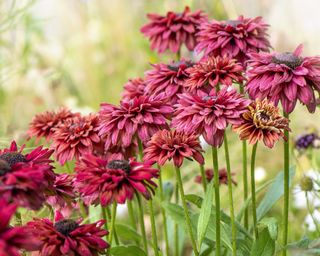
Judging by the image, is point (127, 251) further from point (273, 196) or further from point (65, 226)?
point (273, 196)

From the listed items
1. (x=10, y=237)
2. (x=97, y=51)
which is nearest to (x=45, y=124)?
(x=10, y=237)

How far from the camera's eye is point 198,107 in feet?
3.22

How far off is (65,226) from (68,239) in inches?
1.5

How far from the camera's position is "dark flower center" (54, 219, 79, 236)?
2.97 feet

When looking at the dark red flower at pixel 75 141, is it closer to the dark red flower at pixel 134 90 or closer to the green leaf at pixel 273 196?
the dark red flower at pixel 134 90

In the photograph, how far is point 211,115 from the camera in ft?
3.20

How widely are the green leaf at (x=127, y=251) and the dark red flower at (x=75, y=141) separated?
0.19m

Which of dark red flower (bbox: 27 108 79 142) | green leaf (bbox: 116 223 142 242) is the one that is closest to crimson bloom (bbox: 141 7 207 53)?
dark red flower (bbox: 27 108 79 142)

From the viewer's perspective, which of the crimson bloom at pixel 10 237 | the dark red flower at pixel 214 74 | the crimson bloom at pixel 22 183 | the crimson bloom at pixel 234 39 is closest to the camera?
the crimson bloom at pixel 10 237

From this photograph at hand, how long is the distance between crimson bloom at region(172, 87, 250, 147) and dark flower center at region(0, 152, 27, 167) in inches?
9.9

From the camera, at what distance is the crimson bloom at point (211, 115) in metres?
0.96

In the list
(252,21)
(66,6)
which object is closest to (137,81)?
(252,21)

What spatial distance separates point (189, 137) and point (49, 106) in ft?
5.94

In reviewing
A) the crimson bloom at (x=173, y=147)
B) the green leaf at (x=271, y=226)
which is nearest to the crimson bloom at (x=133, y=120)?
the crimson bloom at (x=173, y=147)
